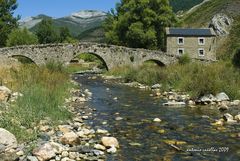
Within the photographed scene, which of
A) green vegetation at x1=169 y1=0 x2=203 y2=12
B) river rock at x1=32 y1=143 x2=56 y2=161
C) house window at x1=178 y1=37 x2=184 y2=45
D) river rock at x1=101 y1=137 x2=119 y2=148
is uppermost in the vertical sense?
green vegetation at x1=169 y1=0 x2=203 y2=12

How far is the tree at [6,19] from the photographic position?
2381 inches

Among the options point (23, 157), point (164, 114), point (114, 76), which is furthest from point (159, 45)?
point (23, 157)

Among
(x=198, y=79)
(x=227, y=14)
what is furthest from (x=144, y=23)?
(x=198, y=79)

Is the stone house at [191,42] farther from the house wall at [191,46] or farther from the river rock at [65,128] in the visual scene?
the river rock at [65,128]

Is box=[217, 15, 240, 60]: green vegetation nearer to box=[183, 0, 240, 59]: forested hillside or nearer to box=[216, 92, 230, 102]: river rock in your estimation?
box=[183, 0, 240, 59]: forested hillside

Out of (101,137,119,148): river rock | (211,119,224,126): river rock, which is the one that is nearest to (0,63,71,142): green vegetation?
(101,137,119,148): river rock

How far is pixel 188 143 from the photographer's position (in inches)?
470

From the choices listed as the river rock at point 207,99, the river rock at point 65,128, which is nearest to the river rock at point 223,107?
the river rock at point 207,99

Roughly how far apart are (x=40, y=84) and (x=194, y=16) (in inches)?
3077

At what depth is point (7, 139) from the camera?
10.5 meters

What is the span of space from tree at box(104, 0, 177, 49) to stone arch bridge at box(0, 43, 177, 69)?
6.45 metres

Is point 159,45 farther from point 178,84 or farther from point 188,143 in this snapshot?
point 188,143

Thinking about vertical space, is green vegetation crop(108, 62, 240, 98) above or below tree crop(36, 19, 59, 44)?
below

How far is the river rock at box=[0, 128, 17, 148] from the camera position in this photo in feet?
34.1
